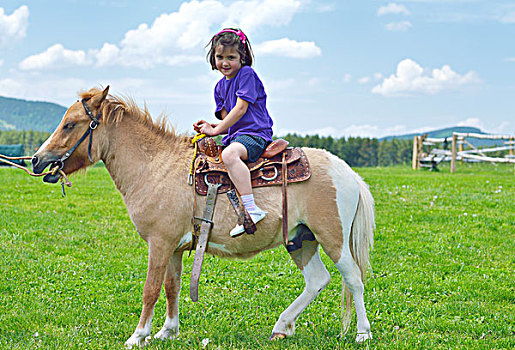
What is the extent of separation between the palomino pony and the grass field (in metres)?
0.50

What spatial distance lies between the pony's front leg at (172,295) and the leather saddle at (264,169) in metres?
0.90

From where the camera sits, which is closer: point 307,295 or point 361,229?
point 361,229

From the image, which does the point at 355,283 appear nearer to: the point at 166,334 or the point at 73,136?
the point at 166,334

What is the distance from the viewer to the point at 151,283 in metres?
4.48

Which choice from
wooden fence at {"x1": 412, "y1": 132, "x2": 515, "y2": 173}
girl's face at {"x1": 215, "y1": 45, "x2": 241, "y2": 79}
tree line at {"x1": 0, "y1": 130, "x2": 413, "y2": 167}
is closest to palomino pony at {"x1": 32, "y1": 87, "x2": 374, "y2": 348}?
girl's face at {"x1": 215, "y1": 45, "x2": 241, "y2": 79}

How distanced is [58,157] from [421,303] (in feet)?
15.1

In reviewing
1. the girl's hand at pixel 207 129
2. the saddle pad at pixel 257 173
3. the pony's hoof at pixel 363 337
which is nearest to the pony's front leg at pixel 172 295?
the saddle pad at pixel 257 173

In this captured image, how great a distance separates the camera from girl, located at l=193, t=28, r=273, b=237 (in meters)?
4.40

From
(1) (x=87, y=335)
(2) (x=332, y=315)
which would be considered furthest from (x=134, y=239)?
(2) (x=332, y=315)

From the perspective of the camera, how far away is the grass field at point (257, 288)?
4.88 meters

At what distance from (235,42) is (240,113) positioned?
27.6 inches

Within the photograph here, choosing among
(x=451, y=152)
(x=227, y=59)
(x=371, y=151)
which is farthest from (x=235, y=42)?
(x=371, y=151)

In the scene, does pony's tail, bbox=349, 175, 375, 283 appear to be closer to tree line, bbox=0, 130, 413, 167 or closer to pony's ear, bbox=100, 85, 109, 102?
pony's ear, bbox=100, 85, 109, 102

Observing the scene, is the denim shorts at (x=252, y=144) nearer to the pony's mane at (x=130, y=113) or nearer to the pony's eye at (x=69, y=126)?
the pony's mane at (x=130, y=113)
